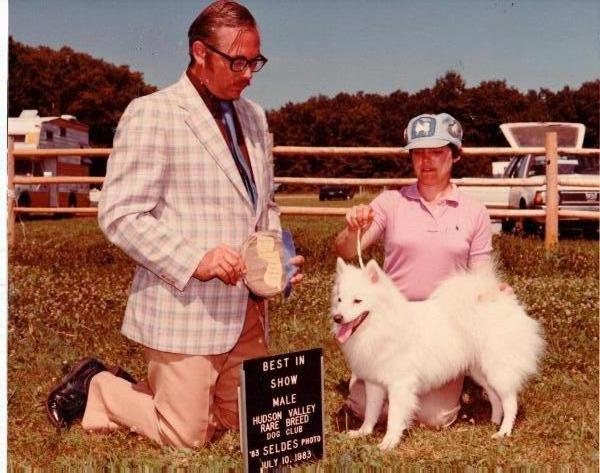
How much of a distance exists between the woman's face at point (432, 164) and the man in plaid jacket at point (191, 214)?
85 cm

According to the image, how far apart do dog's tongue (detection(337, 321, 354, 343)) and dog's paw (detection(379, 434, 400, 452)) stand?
0.55 m

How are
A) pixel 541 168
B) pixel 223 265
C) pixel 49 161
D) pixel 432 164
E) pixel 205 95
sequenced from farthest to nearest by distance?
1. pixel 49 161
2. pixel 541 168
3. pixel 432 164
4. pixel 205 95
5. pixel 223 265

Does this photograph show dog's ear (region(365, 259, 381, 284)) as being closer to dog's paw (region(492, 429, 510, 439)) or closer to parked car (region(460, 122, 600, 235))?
dog's paw (region(492, 429, 510, 439))

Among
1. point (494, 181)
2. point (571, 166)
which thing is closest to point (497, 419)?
point (494, 181)

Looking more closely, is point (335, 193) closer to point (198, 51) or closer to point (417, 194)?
point (417, 194)

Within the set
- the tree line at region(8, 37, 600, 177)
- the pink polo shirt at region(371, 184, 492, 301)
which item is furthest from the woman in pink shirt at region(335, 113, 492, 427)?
the tree line at region(8, 37, 600, 177)

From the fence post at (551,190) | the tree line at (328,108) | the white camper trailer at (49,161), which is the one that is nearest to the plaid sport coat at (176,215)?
the tree line at (328,108)

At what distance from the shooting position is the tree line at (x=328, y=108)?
16.8 metres

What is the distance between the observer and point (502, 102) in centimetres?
2312

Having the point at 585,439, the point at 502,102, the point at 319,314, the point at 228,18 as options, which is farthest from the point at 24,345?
the point at 502,102

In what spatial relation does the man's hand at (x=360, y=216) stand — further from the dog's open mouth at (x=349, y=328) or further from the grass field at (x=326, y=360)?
the grass field at (x=326, y=360)

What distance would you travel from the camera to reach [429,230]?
424 cm

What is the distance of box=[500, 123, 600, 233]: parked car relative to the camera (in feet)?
47.5

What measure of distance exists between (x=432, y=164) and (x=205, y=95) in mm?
1316
